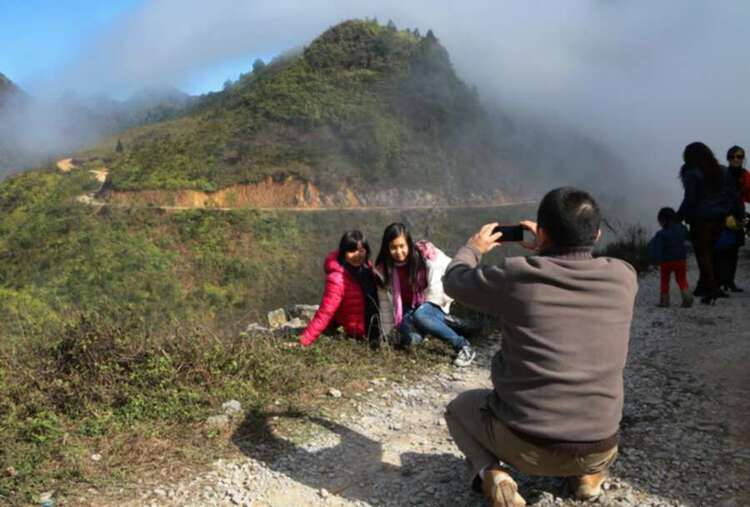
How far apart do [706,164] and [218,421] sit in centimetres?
517

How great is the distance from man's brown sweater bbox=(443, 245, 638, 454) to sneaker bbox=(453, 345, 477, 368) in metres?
2.26

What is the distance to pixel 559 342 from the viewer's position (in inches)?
85.8

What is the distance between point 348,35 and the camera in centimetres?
4806

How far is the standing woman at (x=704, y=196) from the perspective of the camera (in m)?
5.99

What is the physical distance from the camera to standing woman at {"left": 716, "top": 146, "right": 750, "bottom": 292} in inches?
245

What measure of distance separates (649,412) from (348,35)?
4809 cm

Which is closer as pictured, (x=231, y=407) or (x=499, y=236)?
(x=499, y=236)

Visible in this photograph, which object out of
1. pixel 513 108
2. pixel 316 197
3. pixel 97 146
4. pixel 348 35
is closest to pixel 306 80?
pixel 348 35

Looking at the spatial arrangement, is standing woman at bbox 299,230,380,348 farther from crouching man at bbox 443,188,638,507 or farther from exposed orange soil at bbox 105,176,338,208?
exposed orange soil at bbox 105,176,338,208

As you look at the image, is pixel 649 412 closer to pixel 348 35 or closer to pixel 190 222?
pixel 190 222

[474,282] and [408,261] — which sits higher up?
[474,282]

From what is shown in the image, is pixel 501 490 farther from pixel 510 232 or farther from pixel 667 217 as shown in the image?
pixel 667 217

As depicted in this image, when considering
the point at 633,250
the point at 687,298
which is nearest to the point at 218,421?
the point at 687,298

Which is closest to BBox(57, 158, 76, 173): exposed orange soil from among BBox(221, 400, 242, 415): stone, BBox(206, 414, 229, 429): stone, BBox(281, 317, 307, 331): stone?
BBox(281, 317, 307, 331): stone
